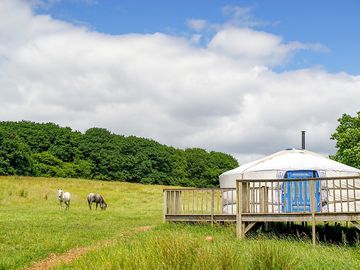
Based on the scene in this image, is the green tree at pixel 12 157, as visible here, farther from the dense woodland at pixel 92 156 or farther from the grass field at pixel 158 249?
the grass field at pixel 158 249

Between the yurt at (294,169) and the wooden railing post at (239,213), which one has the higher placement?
the yurt at (294,169)

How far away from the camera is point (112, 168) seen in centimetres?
6675

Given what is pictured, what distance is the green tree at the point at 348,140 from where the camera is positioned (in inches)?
1153

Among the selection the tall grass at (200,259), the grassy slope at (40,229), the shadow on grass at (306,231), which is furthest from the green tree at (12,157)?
the tall grass at (200,259)

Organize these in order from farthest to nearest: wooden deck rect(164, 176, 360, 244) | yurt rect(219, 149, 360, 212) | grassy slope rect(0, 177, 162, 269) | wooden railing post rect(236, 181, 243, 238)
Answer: yurt rect(219, 149, 360, 212) < wooden railing post rect(236, 181, 243, 238) < wooden deck rect(164, 176, 360, 244) < grassy slope rect(0, 177, 162, 269)

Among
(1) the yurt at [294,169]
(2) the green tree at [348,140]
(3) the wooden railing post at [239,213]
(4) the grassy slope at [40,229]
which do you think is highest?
(2) the green tree at [348,140]

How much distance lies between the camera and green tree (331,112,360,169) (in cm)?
2930

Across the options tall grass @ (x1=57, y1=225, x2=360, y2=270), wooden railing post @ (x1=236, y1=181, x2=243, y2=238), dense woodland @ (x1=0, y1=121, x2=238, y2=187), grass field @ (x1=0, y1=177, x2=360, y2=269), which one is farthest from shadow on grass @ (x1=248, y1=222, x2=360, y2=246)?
dense woodland @ (x1=0, y1=121, x2=238, y2=187)

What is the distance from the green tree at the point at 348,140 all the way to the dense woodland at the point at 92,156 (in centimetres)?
3366

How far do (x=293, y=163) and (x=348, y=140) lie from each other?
15800 mm

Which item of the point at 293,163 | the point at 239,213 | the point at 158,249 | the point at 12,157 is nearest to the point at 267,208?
the point at 239,213

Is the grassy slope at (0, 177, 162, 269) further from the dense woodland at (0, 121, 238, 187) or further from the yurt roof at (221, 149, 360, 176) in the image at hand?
the dense woodland at (0, 121, 238, 187)

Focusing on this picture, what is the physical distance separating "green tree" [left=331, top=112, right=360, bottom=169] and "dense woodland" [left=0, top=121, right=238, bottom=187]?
110 ft

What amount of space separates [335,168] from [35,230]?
944 centimetres
